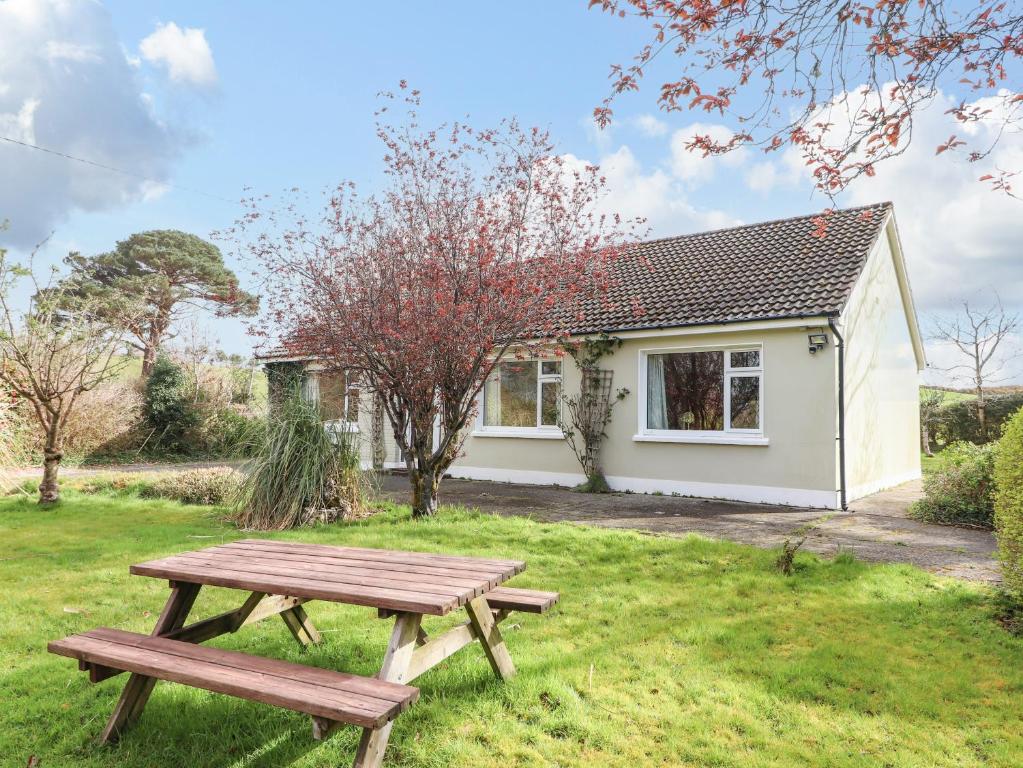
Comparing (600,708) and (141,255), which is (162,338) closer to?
(141,255)

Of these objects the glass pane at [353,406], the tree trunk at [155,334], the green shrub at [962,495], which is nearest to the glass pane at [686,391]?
the green shrub at [962,495]

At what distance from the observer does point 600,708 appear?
129 inches

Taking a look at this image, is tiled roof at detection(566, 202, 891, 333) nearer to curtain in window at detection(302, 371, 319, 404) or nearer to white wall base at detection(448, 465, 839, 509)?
white wall base at detection(448, 465, 839, 509)

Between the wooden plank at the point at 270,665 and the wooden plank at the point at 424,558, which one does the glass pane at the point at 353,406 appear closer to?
the wooden plank at the point at 424,558

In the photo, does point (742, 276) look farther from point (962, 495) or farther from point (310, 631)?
point (310, 631)

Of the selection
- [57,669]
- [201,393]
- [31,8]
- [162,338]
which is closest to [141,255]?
[162,338]

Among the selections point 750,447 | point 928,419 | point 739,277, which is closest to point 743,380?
point 750,447

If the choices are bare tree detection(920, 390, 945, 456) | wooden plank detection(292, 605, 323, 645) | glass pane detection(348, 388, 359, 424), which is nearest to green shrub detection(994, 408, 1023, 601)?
wooden plank detection(292, 605, 323, 645)

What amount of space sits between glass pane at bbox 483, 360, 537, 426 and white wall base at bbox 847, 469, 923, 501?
617cm

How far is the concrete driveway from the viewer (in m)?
6.94

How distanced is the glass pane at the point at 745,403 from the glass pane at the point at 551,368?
3.57 metres

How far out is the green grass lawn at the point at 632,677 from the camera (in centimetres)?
294

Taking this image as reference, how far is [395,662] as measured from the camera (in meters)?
2.71

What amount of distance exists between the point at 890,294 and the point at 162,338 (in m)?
24.8
